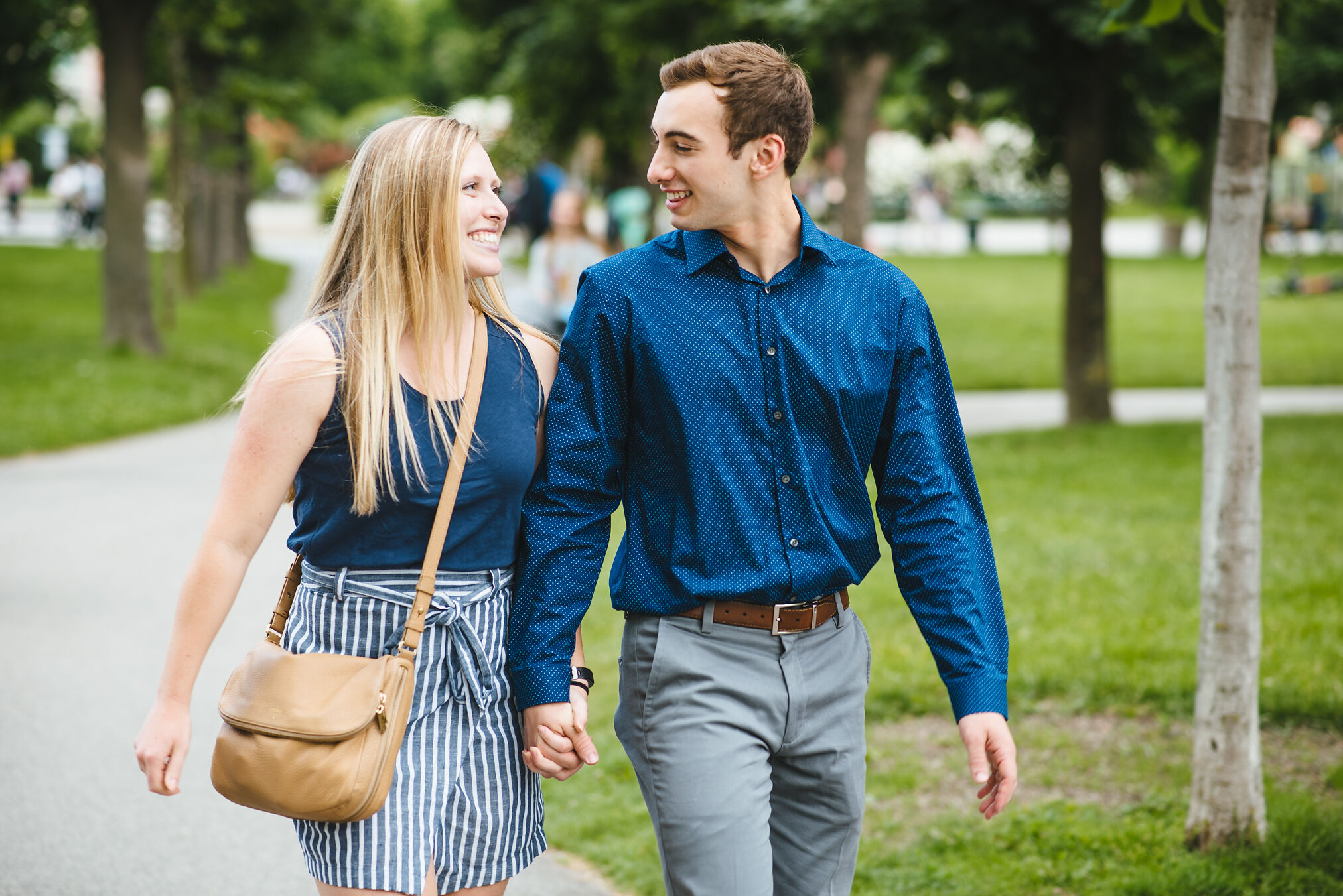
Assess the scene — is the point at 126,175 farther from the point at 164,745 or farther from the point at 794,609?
the point at 794,609

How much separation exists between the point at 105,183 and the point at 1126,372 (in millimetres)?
11862

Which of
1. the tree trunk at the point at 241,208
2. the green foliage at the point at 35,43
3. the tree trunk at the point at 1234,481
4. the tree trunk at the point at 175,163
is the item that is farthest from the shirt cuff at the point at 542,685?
the tree trunk at the point at 241,208

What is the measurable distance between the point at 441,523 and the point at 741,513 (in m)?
0.54

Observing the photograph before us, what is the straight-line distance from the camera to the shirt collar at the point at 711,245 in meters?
2.63

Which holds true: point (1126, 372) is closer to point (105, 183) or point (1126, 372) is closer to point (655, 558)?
point (105, 183)

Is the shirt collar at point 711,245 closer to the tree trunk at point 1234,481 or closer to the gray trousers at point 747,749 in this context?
the gray trousers at point 747,749

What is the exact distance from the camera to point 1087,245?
38.3 feet

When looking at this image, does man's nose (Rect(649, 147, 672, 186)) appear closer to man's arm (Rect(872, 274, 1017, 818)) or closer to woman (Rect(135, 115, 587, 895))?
woman (Rect(135, 115, 587, 895))

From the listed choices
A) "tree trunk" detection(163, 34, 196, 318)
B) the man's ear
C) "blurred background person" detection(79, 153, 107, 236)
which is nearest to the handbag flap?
the man's ear

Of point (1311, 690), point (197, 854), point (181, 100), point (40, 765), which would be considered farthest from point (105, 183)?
point (1311, 690)

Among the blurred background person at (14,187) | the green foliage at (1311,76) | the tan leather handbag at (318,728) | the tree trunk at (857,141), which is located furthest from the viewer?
the blurred background person at (14,187)

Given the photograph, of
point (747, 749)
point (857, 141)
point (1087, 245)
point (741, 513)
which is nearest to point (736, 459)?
point (741, 513)

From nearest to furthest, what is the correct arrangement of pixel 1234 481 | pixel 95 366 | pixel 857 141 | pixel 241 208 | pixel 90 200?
pixel 1234 481, pixel 95 366, pixel 857 141, pixel 241 208, pixel 90 200

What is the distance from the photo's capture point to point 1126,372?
56.4ft
